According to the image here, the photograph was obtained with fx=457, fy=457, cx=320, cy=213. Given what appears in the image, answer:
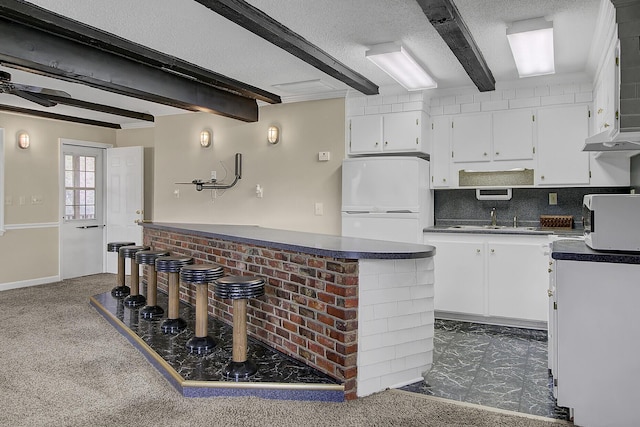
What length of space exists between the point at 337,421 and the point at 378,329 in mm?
579

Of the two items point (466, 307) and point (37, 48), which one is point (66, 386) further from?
point (466, 307)

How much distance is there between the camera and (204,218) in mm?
6062

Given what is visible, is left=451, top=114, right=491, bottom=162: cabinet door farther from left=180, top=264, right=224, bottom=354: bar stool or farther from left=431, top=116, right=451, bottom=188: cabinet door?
left=180, top=264, right=224, bottom=354: bar stool

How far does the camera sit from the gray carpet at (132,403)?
2408 millimetres

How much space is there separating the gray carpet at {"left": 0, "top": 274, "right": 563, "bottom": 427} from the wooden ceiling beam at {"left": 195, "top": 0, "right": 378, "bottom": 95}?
7.55ft

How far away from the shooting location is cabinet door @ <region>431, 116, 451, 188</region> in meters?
4.84

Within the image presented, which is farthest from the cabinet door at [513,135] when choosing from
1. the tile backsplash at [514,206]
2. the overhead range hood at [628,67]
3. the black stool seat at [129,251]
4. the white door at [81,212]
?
the white door at [81,212]

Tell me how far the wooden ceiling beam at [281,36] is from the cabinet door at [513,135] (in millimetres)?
1401

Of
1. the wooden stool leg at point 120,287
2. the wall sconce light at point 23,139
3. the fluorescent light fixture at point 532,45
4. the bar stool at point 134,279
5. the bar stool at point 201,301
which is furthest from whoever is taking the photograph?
the wall sconce light at point 23,139

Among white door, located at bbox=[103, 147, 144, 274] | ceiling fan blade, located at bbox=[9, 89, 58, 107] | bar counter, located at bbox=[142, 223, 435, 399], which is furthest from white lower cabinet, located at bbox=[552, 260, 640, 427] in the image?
white door, located at bbox=[103, 147, 144, 274]

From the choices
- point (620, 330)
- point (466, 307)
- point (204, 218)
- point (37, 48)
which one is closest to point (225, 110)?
point (204, 218)

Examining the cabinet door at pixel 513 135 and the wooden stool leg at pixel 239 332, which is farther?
the cabinet door at pixel 513 135

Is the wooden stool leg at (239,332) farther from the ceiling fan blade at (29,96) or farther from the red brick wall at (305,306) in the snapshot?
the ceiling fan blade at (29,96)

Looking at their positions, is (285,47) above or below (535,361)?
above
